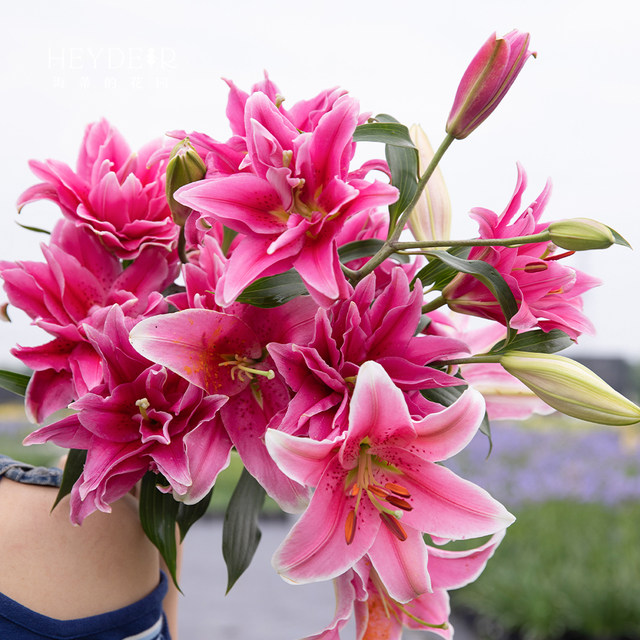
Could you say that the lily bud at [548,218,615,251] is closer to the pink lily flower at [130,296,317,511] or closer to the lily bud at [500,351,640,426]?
the lily bud at [500,351,640,426]

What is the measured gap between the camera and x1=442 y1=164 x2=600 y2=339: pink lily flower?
1.96ft

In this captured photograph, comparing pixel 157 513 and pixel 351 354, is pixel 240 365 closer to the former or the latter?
pixel 351 354

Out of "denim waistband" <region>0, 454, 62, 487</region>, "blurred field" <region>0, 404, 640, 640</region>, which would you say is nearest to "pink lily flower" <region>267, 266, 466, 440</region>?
"denim waistband" <region>0, 454, 62, 487</region>

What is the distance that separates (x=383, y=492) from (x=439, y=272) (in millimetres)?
209

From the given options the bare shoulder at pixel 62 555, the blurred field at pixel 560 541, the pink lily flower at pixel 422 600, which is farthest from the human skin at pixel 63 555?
the blurred field at pixel 560 541

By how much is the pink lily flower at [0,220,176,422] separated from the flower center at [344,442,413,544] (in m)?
0.23

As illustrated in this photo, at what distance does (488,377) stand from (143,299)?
0.36 metres

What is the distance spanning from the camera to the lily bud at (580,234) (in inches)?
21.1

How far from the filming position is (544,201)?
0.62 metres

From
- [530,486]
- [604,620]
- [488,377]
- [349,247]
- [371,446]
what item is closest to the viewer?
[371,446]

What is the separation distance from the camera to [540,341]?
0.62 m

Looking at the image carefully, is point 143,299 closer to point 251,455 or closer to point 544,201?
point 251,455

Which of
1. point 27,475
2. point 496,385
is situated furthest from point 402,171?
point 27,475

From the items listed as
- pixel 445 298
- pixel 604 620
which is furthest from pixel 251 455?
pixel 604 620
